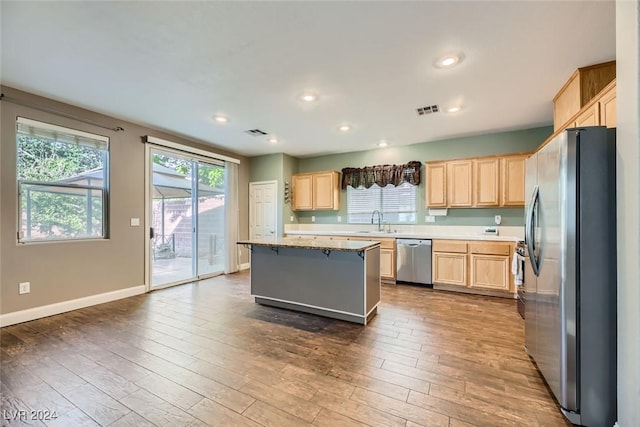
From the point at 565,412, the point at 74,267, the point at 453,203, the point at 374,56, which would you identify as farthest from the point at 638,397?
the point at 74,267

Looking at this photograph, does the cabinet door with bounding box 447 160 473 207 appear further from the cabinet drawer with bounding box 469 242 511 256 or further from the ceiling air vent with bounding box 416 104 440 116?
the ceiling air vent with bounding box 416 104 440 116

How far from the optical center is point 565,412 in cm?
164

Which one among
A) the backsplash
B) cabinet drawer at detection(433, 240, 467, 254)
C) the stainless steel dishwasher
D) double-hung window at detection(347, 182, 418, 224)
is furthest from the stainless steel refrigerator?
double-hung window at detection(347, 182, 418, 224)

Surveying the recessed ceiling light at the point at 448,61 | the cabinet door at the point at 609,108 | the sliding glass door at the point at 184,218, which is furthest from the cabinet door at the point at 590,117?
the sliding glass door at the point at 184,218

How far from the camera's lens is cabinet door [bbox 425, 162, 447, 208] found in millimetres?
4930

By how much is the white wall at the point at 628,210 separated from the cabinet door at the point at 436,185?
345 cm

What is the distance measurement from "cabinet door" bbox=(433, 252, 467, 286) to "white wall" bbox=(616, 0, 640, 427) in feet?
9.81

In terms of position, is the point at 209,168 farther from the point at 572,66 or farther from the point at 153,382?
the point at 572,66

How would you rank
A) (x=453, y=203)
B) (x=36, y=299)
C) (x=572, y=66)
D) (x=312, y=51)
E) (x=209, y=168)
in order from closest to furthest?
(x=312, y=51) → (x=572, y=66) → (x=36, y=299) → (x=453, y=203) → (x=209, y=168)

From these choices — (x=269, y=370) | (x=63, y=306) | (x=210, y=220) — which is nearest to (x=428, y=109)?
(x=269, y=370)

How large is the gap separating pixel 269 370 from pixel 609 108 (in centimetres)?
333

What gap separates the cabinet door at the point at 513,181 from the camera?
4.32 m

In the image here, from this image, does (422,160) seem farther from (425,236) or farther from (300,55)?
(300,55)

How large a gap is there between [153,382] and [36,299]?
2.52 meters
